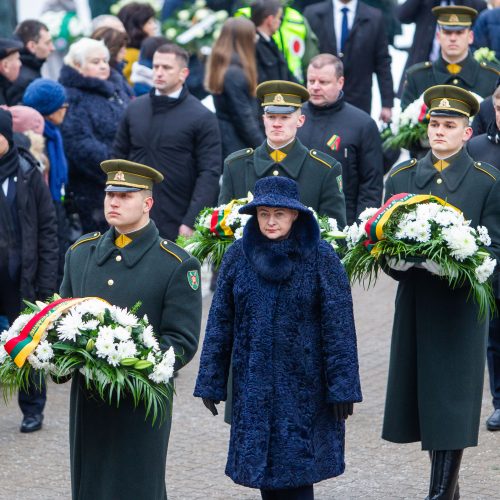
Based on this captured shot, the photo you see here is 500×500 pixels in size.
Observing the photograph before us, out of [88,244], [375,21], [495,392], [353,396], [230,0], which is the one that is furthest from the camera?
[230,0]

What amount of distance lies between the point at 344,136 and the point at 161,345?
3864 mm

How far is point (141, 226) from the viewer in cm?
682

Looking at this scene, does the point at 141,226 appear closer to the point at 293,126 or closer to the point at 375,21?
the point at 293,126

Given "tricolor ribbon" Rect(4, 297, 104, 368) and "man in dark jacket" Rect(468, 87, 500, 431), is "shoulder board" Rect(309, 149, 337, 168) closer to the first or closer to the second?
"man in dark jacket" Rect(468, 87, 500, 431)

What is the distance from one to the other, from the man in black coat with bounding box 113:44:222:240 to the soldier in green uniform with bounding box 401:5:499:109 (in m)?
1.66

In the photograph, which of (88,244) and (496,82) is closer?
(88,244)

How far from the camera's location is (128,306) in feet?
22.0

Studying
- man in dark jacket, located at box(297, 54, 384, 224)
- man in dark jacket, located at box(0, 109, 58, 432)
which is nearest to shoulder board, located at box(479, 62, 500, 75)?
man in dark jacket, located at box(297, 54, 384, 224)

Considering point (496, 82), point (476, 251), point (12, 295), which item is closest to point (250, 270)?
point (476, 251)

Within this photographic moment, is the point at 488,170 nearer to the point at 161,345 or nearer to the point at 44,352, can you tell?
the point at 161,345

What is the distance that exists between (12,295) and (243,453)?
318 centimetres

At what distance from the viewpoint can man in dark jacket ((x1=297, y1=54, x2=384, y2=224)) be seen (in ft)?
33.0

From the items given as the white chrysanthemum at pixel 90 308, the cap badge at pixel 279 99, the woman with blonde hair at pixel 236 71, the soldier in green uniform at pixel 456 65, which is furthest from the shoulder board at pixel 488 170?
the woman with blonde hair at pixel 236 71

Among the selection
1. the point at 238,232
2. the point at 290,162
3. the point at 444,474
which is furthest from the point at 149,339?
the point at 290,162
